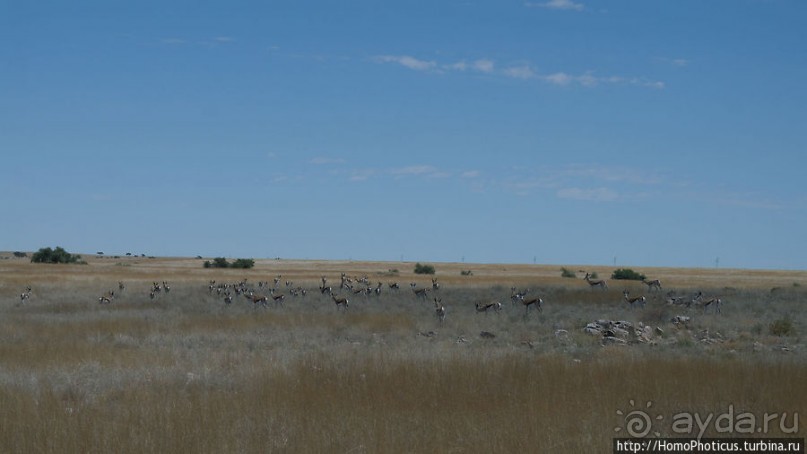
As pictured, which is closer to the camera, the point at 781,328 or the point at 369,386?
the point at 369,386

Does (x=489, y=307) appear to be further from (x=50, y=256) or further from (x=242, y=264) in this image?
(x=50, y=256)

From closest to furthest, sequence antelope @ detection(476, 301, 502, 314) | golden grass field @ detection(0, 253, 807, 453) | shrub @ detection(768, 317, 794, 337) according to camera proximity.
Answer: golden grass field @ detection(0, 253, 807, 453) → shrub @ detection(768, 317, 794, 337) → antelope @ detection(476, 301, 502, 314)

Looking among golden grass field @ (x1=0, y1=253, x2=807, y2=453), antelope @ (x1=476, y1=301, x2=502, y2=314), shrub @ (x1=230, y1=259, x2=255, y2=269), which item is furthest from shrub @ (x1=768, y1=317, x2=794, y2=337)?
shrub @ (x1=230, y1=259, x2=255, y2=269)

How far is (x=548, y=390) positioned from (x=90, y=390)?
285 inches

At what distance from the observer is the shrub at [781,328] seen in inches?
825

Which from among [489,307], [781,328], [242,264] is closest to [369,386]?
[781,328]

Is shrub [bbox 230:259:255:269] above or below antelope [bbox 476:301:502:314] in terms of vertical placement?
above

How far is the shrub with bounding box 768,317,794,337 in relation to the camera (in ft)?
68.7

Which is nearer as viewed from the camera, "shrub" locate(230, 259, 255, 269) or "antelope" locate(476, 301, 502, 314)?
"antelope" locate(476, 301, 502, 314)

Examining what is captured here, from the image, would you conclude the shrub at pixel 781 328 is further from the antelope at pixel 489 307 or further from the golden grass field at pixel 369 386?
the antelope at pixel 489 307

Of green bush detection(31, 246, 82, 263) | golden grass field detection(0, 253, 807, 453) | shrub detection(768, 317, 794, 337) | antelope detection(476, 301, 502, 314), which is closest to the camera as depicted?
golden grass field detection(0, 253, 807, 453)

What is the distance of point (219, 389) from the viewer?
38.2ft

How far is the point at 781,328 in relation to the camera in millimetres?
21188

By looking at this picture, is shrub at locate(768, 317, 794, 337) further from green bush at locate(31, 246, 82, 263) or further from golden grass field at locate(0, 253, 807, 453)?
green bush at locate(31, 246, 82, 263)
